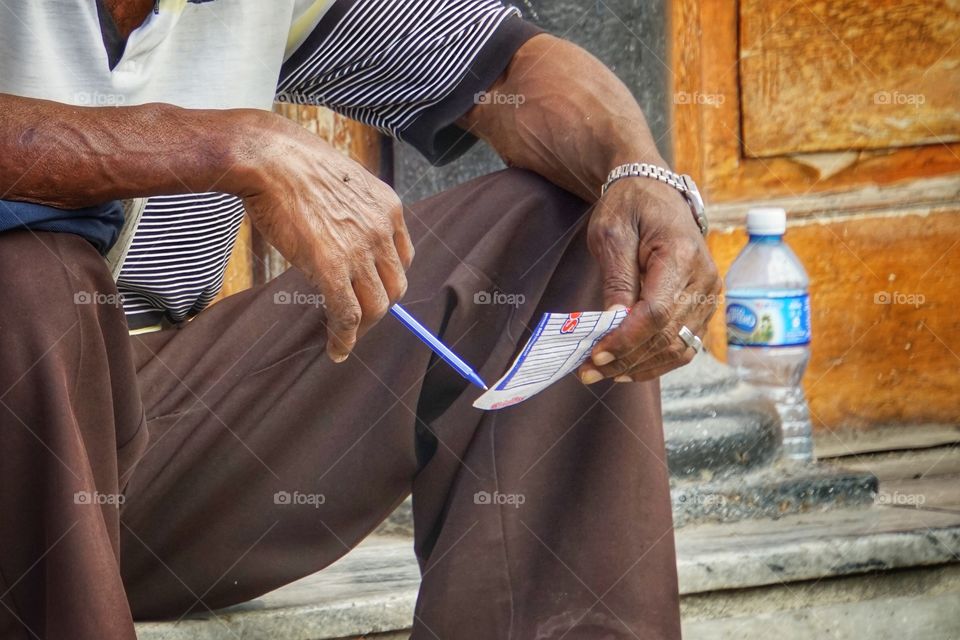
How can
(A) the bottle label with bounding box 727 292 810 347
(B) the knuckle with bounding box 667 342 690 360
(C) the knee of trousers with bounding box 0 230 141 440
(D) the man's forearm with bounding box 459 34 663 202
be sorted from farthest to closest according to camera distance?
(A) the bottle label with bounding box 727 292 810 347 < (D) the man's forearm with bounding box 459 34 663 202 < (B) the knuckle with bounding box 667 342 690 360 < (C) the knee of trousers with bounding box 0 230 141 440

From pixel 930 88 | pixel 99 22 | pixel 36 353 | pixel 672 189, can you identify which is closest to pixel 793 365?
pixel 930 88

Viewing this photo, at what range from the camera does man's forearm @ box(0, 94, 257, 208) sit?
1008 mm

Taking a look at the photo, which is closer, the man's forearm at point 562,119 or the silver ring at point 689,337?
the silver ring at point 689,337

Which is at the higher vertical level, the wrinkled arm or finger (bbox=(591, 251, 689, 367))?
the wrinkled arm

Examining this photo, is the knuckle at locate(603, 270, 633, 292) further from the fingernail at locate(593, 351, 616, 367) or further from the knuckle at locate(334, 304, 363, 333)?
the knuckle at locate(334, 304, 363, 333)

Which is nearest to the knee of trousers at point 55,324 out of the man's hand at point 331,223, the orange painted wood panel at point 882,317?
the man's hand at point 331,223

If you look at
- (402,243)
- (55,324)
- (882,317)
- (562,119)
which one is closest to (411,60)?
(562,119)

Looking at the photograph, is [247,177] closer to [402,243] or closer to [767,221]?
[402,243]

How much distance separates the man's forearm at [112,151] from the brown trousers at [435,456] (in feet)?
0.86

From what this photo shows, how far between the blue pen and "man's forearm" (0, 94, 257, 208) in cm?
20

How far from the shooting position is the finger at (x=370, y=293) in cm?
109

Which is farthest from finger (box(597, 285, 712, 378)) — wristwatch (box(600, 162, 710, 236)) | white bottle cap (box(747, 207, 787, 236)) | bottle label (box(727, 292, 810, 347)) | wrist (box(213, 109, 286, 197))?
white bottle cap (box(747, 207, 787, 236))

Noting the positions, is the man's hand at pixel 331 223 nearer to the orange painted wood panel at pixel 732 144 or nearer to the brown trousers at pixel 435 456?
the brown trousers at pixel 435 456

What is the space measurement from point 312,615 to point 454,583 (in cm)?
32
